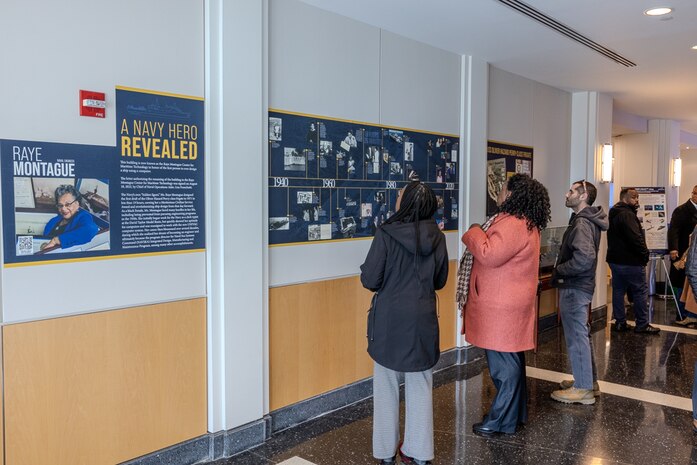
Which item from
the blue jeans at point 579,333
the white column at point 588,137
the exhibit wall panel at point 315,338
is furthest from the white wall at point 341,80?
the white column at point 588,137

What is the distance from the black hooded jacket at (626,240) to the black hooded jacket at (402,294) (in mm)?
4055

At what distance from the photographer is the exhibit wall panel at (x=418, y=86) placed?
4.26 m

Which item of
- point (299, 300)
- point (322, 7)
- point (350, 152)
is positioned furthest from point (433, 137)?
point (299, 300)

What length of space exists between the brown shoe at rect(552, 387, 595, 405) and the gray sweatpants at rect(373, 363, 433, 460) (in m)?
1.50

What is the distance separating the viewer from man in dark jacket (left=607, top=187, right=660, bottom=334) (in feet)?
20.1

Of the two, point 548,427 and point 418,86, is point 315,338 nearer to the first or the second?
point 548,427

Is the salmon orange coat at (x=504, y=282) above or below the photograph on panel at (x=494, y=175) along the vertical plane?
below

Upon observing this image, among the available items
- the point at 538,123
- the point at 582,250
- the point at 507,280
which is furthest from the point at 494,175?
the point at 507,280

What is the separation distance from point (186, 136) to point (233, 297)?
915mm

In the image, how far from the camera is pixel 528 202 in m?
3.30

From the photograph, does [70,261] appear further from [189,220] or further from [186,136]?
[186,136]

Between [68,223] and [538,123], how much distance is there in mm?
5064

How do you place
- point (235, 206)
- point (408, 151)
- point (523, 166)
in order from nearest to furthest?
point (235, 206) < point (408, 151) < point (523, 166)

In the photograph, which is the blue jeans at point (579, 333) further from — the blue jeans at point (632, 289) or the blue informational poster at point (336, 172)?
the blue jeans at point (632, 289)
